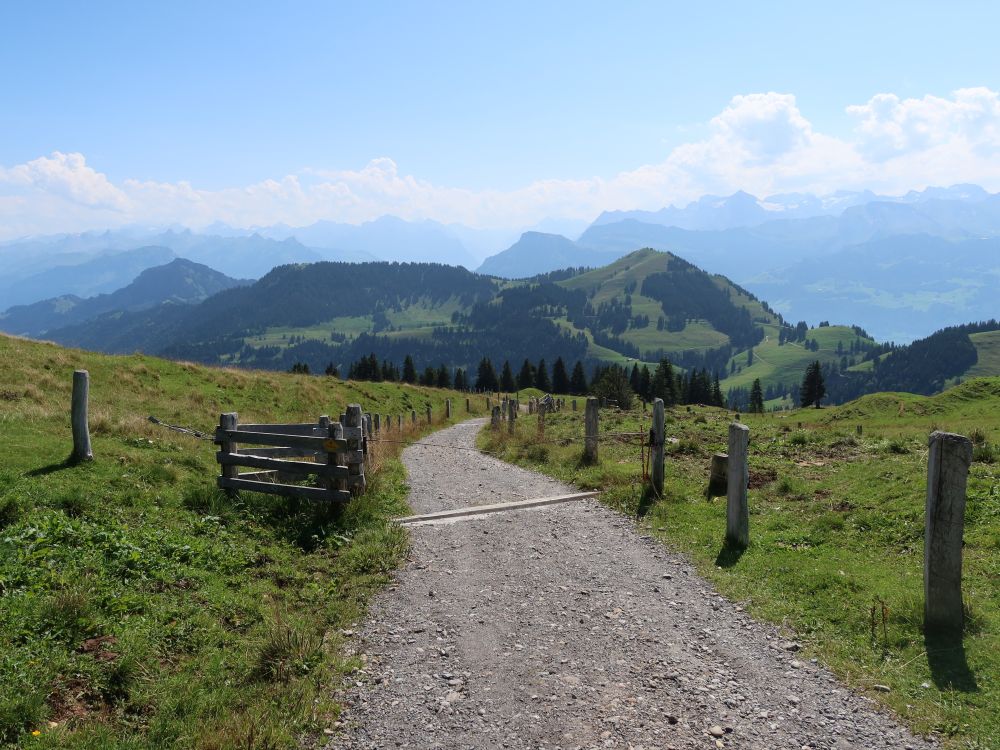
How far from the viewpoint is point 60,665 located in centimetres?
614

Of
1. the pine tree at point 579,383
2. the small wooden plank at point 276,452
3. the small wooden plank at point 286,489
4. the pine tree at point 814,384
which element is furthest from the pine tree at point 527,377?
the small wooden plank at point 286,489

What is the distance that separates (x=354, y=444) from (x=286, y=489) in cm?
163

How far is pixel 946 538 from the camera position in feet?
23.7

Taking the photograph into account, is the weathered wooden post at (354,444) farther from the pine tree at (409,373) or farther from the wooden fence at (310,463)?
the pine tree at (409,373)

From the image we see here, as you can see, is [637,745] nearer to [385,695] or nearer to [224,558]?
[385,695]

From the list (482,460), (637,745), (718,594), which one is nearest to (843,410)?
(482,460)

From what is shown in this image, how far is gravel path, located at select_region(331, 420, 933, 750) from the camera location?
5805 mm

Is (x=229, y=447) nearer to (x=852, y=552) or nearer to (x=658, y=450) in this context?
(x=658, y=450)

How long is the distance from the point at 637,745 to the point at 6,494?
416 inches

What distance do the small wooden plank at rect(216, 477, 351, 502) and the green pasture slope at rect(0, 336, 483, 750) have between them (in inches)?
8.9

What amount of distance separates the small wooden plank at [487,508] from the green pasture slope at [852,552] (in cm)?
100

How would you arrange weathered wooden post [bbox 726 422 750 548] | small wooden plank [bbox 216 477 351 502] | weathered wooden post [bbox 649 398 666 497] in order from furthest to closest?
1. weathered wooden post [bbox 649 398 666 497]
2. small wooden plank [bbox 216 477 351 502]
3. weathered wooden post [bbox 726 422 750 548]

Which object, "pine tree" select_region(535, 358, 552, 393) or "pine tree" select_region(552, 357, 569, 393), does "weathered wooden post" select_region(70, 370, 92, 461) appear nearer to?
"pine tree" select_region(535, 358, 552, 393)

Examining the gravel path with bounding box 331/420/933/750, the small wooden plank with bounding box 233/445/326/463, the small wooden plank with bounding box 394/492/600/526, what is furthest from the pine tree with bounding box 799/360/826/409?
the gravel path with bounding box 331/420/933/750
